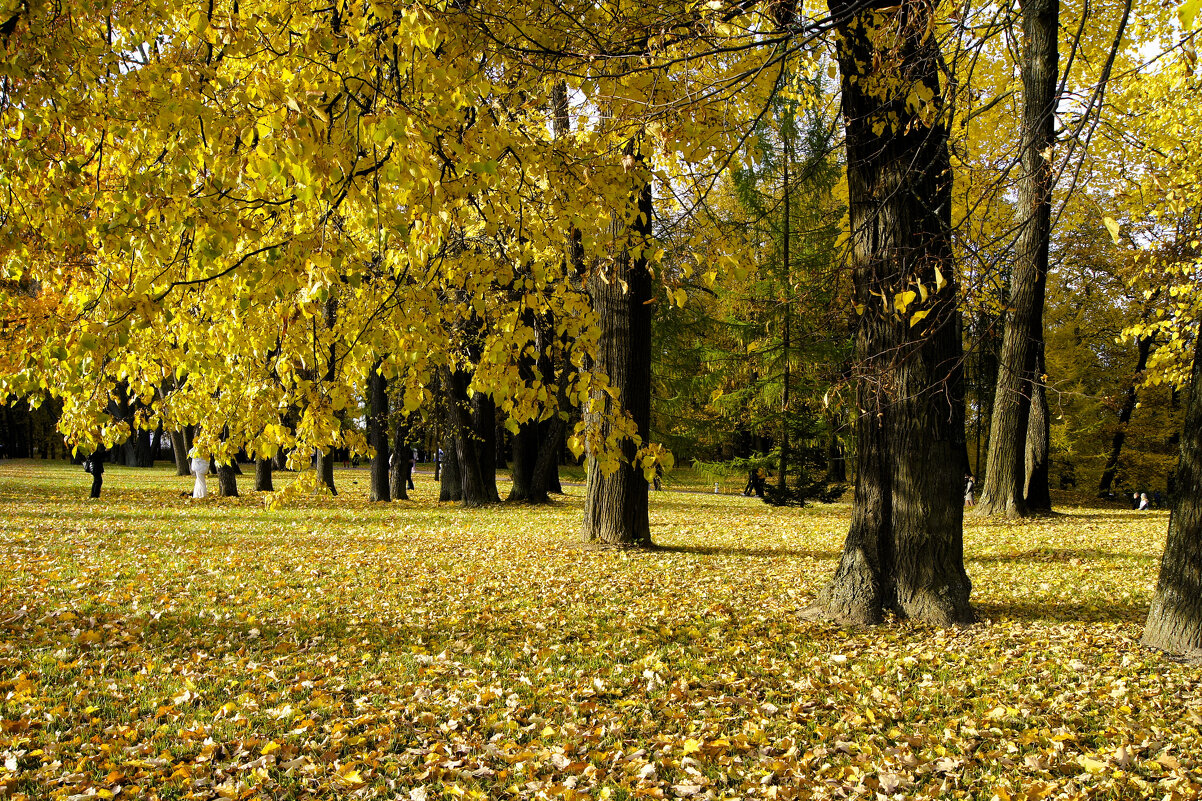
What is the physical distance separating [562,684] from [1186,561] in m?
4.13

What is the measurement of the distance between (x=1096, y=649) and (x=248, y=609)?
6650mm

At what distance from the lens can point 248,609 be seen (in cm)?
652

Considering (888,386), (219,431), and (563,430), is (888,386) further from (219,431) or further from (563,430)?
(563,430)

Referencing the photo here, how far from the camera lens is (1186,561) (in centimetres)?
491

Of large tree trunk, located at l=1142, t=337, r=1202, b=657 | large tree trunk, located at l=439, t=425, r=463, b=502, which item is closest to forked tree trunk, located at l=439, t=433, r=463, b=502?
large tree trunk, located at l=439, t=425, r=463, b=502

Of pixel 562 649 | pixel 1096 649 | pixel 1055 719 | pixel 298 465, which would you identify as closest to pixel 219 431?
pixel 298 465

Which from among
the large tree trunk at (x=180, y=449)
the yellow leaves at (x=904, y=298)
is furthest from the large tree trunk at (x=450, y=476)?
the yellow leaves at (x=904, y=298)

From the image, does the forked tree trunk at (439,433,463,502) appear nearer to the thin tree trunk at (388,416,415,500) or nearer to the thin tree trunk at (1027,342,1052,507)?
the thin tree trunk at (388,416,415,500)

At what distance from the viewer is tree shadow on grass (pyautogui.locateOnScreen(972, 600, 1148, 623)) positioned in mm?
6164

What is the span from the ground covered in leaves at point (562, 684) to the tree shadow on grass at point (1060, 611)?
0.04 m

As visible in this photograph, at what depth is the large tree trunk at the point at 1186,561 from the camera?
4.87m

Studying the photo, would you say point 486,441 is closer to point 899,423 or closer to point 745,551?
point 745,551

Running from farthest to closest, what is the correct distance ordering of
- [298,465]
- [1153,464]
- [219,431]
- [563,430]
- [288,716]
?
[1153,464], [563,430], [219,431], [288,716], [298,465]

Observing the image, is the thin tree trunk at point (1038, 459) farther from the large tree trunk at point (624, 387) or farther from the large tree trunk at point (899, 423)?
the large tree trunk at point (899, 423)
